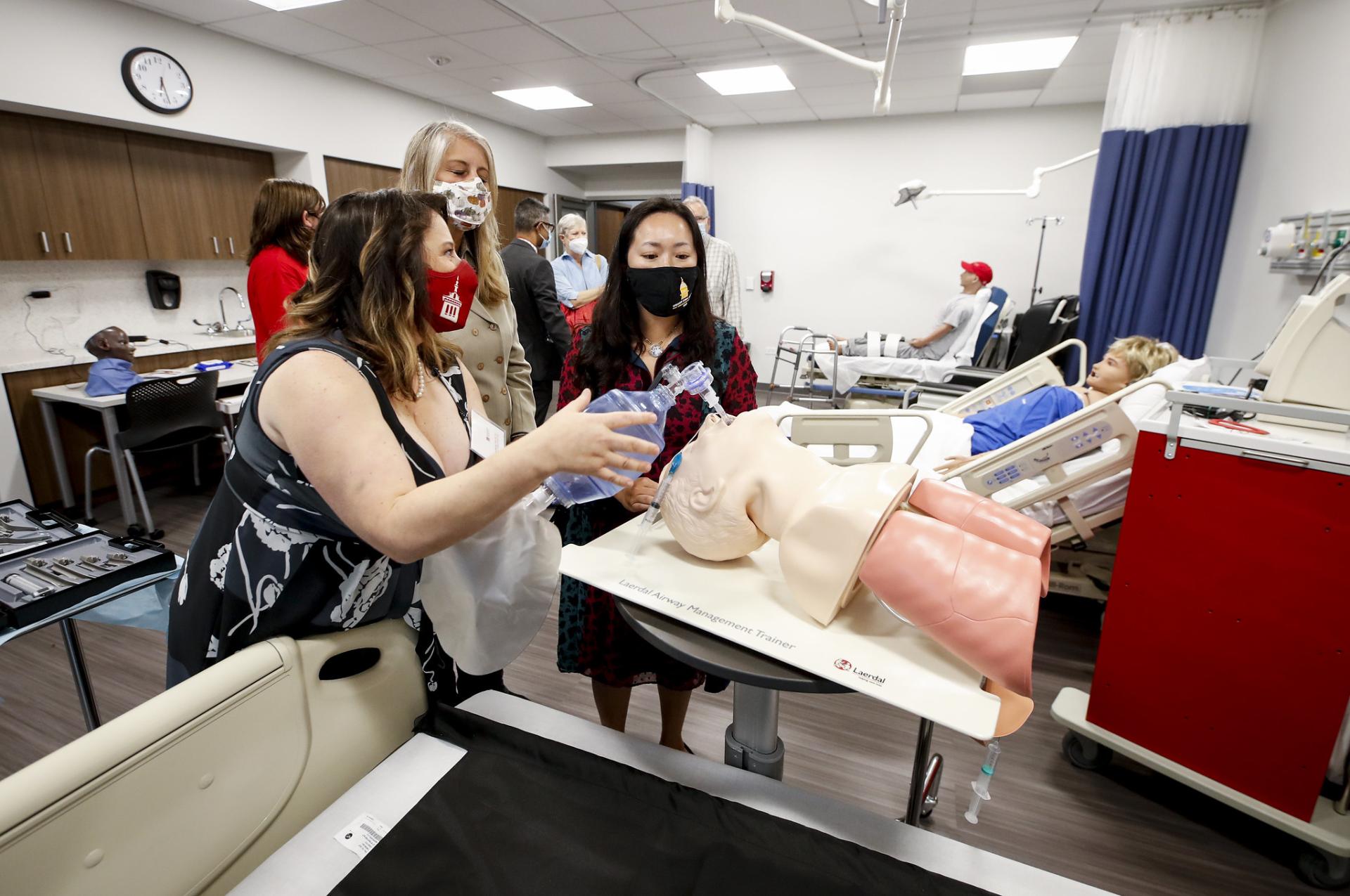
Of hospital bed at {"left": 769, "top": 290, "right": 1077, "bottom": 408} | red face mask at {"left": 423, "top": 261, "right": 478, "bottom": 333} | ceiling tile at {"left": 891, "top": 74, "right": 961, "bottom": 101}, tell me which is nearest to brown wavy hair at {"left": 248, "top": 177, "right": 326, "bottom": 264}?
red face mask at {"left": 423, "top": 261, "right": 478, "bottom": 333}

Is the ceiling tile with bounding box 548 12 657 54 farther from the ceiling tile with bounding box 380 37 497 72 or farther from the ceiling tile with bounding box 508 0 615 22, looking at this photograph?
the ceiling tile with bounding box 380 37 497 72

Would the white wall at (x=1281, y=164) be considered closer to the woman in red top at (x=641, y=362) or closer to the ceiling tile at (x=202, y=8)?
the woman in red top at (x=641, y=362)

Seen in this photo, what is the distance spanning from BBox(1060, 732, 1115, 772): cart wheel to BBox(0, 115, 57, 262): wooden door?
5507 millimetres

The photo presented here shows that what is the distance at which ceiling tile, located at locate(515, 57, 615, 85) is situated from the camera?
16.3 ft

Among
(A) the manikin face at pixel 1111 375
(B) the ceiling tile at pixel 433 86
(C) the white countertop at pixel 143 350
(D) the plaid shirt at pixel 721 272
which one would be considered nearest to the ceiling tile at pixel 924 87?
(D) the plaid shirt at pixel 721 272

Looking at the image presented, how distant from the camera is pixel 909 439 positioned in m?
2.82

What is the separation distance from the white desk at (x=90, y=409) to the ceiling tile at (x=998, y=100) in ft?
20.4

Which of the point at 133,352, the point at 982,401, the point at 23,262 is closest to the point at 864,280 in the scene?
the point at 982,401

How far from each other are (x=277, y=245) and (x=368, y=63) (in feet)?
12.2

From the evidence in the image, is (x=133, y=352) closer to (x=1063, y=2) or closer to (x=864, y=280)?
(x=1063, y=2)

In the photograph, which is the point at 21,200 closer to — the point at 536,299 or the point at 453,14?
the point at 453,14

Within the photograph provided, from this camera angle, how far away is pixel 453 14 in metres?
3.99

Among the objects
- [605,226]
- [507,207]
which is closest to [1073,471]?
[507,207]

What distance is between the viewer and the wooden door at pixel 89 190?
3.64m
